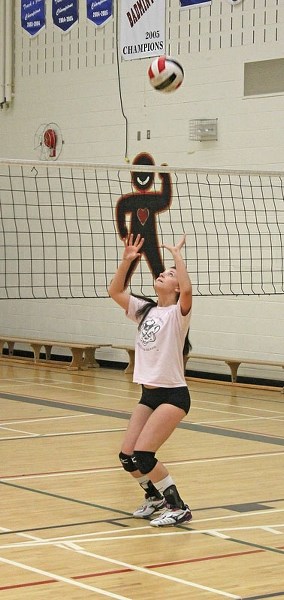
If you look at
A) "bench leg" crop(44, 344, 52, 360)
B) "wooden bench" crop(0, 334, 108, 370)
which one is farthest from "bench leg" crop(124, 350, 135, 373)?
"bench leg" crop(44, 344, 52, 360)

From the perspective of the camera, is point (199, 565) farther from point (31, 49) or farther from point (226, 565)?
point (31, 49)

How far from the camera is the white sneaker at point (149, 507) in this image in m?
7.14

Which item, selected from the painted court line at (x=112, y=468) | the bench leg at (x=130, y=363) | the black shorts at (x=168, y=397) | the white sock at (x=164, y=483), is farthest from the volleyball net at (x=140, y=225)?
the white sock at (x=164, y=483)

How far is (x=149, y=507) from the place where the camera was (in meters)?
7.17

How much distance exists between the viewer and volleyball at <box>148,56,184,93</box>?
1034 centimetres

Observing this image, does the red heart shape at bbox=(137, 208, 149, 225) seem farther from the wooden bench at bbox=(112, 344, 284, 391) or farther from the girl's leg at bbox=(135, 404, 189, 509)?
the girl's leg at bbox=(135, 404, 189, 509)

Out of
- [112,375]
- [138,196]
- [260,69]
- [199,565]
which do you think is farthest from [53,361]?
[199,565]

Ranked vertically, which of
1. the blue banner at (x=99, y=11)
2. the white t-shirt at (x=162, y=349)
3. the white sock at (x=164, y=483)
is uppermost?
the blue banner at (x=99, y=11)

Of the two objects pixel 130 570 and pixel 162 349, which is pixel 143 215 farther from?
pixel 130 570

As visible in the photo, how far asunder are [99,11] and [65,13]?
0.89 m

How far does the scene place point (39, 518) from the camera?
705 centimetres

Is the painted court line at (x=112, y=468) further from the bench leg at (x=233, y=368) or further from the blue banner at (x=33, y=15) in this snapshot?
the blue banner at (x=33, y=15)

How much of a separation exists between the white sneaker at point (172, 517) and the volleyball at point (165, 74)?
4.81 meters

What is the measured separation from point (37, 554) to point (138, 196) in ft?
34.8
